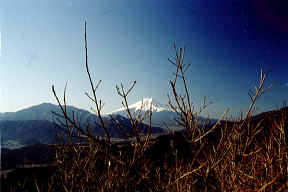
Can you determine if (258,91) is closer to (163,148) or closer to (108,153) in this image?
(108,153)

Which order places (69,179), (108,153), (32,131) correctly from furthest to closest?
(32,131) → (69,179) → (108,153)

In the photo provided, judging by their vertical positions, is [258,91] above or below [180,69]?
below

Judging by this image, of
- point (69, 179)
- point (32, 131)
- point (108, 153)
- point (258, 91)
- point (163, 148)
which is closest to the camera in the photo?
point (108, 153)

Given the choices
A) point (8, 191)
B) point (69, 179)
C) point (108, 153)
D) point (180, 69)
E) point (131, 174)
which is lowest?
point (8, 191)

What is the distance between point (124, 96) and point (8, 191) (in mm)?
32980

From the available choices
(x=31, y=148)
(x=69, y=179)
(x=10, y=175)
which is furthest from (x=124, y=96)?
(x=31, y=148)

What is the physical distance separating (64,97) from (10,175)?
118ft

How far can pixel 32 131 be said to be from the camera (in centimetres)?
15538

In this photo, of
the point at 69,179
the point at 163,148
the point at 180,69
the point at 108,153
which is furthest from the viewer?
the point at 163,148

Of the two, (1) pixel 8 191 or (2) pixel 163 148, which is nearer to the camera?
(1) pixel 8 191

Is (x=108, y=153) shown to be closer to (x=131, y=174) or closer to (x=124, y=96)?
(x=131, y=174)

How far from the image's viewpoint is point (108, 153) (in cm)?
164

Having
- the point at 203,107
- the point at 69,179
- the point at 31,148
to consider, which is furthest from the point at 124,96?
the point at 31,148

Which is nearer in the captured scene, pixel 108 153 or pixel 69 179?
pixel 108 153
